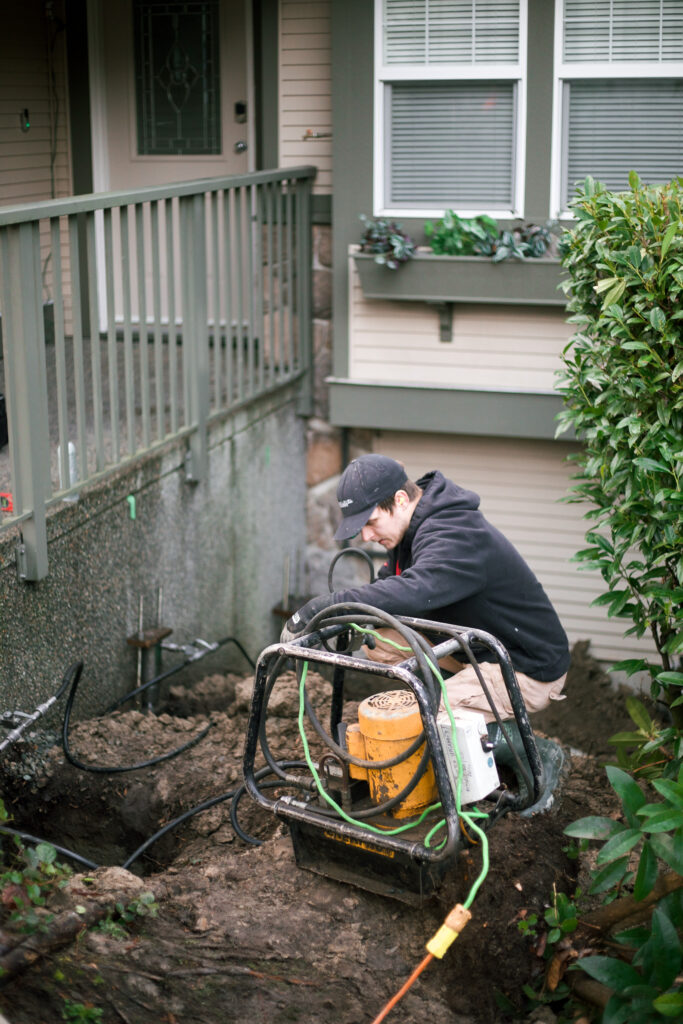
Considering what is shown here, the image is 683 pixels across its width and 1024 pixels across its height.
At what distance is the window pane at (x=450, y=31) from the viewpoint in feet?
20.6

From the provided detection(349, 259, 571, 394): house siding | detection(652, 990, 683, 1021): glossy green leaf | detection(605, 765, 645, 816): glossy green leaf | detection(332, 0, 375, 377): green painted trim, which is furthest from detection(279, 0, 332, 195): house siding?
detection(652, 990, 683, 1021): glossy green leaf

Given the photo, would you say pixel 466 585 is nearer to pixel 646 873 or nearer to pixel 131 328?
pixel 646 873

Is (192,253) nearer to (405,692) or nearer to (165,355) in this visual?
(165,355)

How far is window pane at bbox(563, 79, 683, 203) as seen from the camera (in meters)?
6.25

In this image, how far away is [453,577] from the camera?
359 centimetres

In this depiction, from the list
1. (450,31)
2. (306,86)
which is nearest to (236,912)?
(450,31)

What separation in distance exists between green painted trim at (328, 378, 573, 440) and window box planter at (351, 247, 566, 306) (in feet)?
1.88

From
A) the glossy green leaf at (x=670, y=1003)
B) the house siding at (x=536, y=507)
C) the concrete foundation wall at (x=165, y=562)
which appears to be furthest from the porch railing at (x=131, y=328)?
the glossy green leaf at (x=670, y=1003)

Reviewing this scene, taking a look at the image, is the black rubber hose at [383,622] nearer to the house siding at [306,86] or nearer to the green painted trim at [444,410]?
the green painted trim at [444,410]

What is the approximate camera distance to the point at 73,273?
4.46 m

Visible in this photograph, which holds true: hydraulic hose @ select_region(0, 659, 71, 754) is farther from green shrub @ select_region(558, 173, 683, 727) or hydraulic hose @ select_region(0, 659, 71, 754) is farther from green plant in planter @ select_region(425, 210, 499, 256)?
green plant in planter @ select_region(425, 210, 499, 256)

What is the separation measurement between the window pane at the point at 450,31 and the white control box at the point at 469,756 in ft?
14.6

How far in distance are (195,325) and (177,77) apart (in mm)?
2628

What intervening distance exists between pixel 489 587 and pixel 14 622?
1808mm
